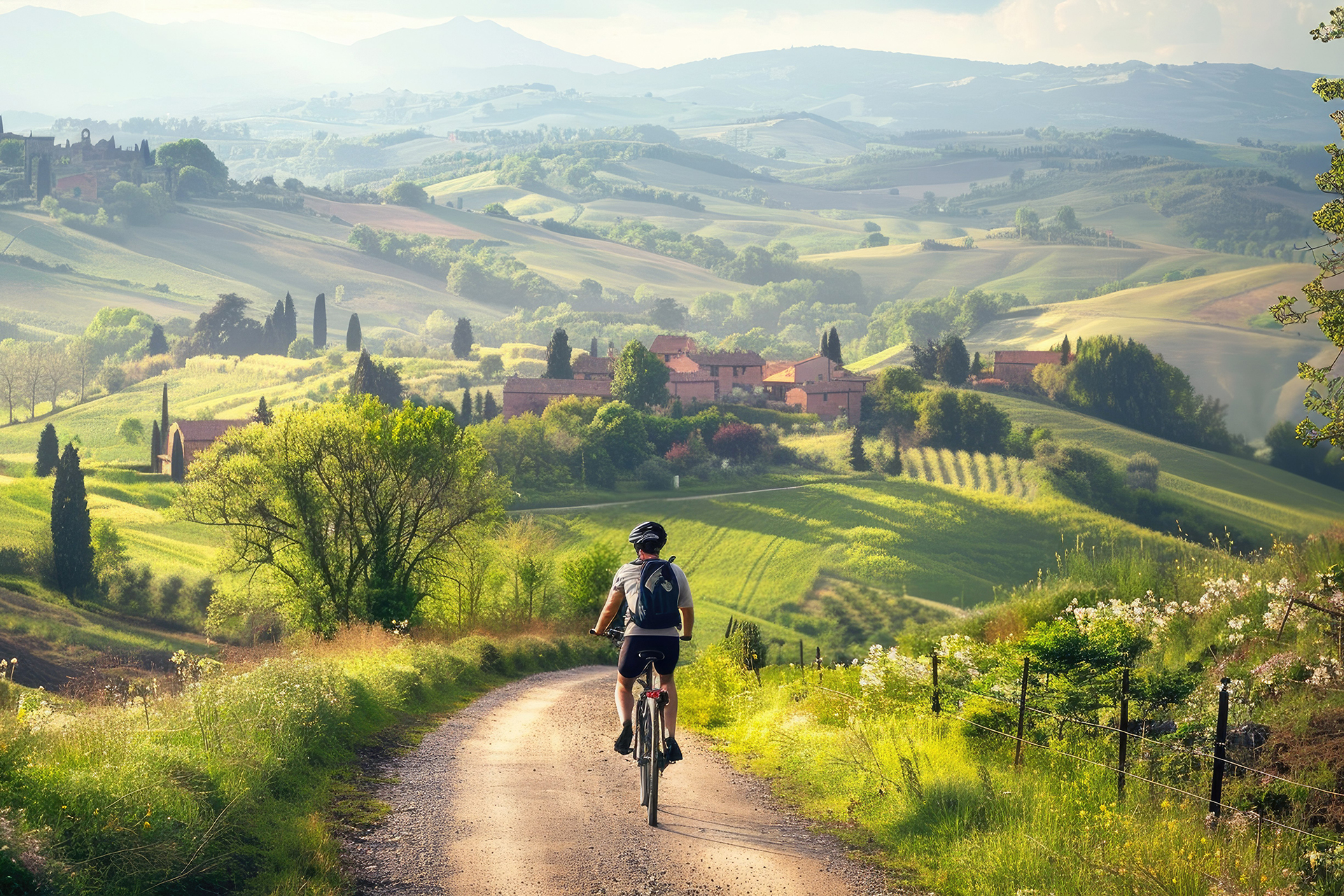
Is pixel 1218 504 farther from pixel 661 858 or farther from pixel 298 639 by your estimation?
pixel 661 858

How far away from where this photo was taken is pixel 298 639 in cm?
2953

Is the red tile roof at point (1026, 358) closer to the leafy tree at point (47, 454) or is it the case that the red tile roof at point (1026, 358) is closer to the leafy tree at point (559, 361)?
the leafy tree at point (559, 361)

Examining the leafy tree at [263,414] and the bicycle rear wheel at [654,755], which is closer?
the bicycle rear wheel at [654,755]

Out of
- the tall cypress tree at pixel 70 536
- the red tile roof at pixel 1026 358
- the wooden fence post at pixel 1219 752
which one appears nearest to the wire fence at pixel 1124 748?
the wooden fence post at pixel 1219 752

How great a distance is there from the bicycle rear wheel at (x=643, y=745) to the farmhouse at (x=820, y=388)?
→ 5249 inches

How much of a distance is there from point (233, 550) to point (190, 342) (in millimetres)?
168123

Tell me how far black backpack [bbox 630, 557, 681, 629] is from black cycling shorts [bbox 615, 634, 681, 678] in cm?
11

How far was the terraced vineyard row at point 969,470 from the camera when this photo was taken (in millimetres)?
121312

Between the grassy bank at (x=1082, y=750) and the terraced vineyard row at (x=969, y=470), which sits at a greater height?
the grassy bank at (x=1082, y=750)

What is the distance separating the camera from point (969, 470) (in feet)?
411

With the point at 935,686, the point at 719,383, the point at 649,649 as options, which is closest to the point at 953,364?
the point at 719,383

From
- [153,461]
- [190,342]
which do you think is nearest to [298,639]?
[153,461]

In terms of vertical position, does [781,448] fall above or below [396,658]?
below

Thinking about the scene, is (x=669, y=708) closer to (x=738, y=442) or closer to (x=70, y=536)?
(x=70, y=536)
